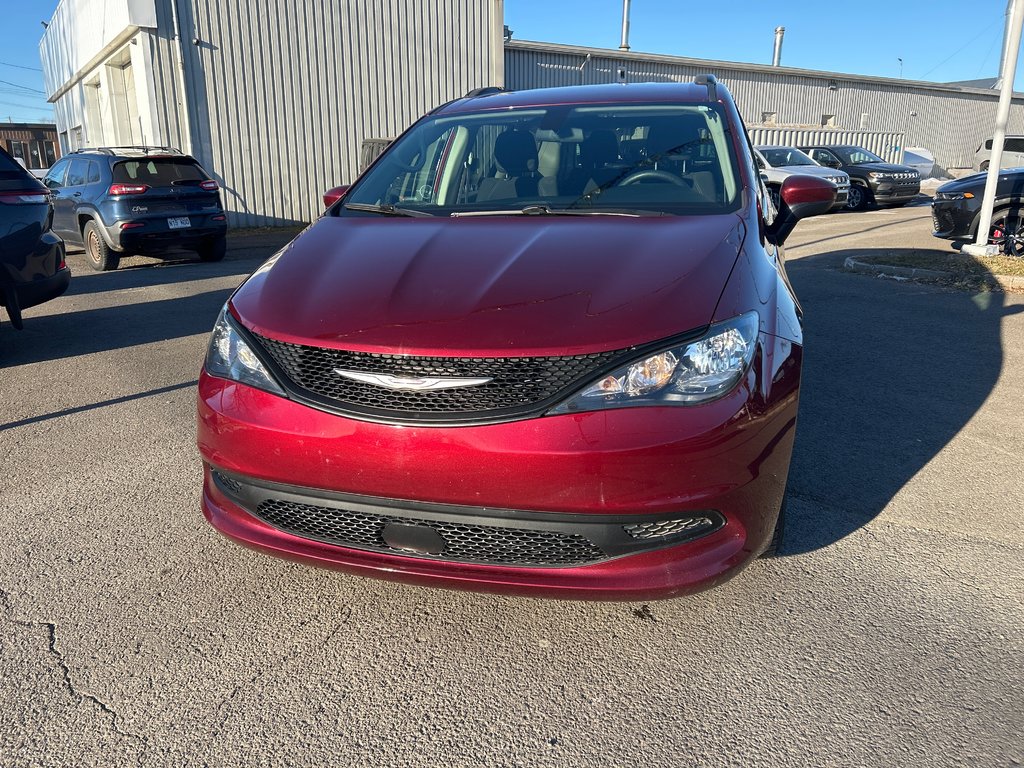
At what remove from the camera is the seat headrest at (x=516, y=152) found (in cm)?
354

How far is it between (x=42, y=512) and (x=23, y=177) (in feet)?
11.3

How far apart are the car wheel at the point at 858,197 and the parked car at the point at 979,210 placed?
8.27 m

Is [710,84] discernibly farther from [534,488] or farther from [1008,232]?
[1008,232]

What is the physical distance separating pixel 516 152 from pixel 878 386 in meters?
2.82

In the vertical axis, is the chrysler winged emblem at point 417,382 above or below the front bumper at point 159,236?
above

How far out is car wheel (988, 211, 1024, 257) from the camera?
1009 cm

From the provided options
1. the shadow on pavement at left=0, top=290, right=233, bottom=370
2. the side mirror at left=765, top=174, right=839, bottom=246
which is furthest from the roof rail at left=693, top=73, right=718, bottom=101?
the shadow on pavement at left=0, top=290, right=233, bottom=370

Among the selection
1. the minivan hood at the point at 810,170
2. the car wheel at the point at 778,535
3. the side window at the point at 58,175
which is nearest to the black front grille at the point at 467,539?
the car wheel at the point at 778,535

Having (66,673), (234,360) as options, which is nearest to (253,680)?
(66,673)

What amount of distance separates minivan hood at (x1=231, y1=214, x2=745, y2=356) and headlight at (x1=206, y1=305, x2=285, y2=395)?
0.07m

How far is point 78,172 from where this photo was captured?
11.1 metres

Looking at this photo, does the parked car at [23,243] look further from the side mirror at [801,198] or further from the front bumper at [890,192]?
the front bumper at [890,192]

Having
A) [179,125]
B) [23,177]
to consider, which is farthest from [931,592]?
[179,125]

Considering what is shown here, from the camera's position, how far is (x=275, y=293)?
2576mm
